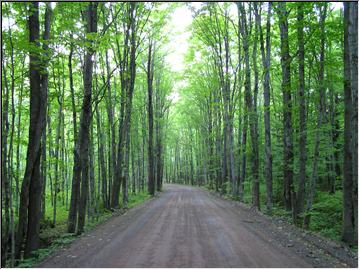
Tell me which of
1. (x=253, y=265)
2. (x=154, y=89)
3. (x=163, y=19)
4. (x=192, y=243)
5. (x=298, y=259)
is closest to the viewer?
(x=253, y=265)

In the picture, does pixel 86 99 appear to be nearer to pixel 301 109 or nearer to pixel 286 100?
pixel 301 109

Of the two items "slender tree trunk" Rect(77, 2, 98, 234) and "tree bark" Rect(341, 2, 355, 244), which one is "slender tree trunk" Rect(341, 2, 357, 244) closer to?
"tree bark" Rect(341, 2, 355, 244)

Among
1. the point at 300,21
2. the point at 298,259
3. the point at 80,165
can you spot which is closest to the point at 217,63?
the point at 300,21

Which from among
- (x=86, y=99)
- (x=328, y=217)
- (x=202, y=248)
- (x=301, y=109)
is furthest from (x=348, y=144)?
(x=86, y=99)

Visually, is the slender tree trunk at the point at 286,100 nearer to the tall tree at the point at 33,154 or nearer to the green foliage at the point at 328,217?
the green foliage at the point at 328,217

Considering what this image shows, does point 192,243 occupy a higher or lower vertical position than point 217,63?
lower

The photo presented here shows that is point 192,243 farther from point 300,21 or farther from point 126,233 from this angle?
point 300,21

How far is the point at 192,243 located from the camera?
825cm

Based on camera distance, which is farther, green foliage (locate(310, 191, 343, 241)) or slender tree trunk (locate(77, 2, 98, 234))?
green foliage (locate(310, 191, 343, 241))

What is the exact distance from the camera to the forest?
8.88 m

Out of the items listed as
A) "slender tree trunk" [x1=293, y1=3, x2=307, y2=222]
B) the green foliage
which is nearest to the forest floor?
"slender tree trunk" [x1=293, y1=3, x2=307, y2=222]

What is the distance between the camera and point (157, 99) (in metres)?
35.0

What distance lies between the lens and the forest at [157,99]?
29.1 ft

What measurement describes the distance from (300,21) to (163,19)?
38.7 ft
